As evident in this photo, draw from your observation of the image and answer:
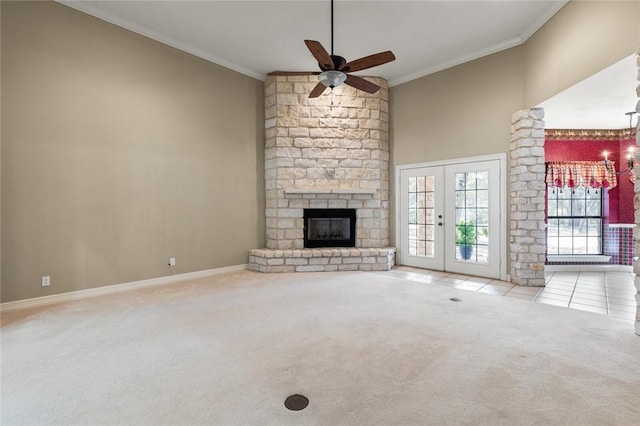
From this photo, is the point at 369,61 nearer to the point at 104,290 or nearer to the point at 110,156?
the point at 110,156

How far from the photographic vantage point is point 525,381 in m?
2.08

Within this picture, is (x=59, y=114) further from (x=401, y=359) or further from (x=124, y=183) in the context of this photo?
(x=401, y=359)

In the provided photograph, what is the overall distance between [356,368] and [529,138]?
4103 mm

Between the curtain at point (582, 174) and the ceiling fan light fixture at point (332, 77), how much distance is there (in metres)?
4.72

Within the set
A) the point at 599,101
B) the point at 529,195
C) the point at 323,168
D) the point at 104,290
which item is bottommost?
the point at 104,290

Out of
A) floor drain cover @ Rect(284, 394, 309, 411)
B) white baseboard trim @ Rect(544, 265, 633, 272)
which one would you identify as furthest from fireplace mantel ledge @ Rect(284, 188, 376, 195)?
floor drain cover @ Rect(284, 394, 309, 411)

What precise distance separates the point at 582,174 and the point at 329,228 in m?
4.73

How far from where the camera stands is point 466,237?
5.34 metres

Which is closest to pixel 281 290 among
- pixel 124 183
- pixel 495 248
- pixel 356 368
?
pixel 356 368

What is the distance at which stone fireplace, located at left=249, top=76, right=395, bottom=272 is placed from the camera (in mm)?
5672

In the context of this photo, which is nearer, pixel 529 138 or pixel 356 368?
pixel 356 368

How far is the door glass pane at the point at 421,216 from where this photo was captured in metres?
5.74

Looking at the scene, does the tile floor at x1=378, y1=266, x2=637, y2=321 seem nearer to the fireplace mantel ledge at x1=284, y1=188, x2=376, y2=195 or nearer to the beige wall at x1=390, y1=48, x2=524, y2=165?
the fireplace mantel ledge at x1=284, y1=188, x2=376, y2=195

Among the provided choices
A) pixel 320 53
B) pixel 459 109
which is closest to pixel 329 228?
Answer: pixel 459 109
